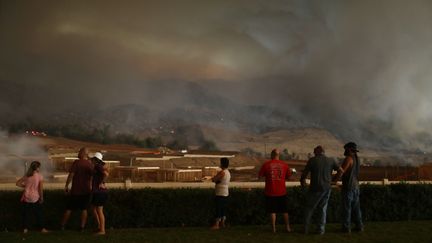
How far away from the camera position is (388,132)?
30.8m

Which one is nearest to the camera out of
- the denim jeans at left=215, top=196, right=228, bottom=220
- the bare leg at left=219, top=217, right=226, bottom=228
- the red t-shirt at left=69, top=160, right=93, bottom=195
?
the red t-shirt at left=69, top=160, right=93, bottom=195

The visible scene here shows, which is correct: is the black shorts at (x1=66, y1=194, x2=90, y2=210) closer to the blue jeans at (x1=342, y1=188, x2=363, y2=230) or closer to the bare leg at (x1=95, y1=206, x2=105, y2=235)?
the bare leg at (x1=95, y1=206, x2=105, y2=235)

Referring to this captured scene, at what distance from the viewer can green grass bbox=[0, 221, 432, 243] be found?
263 inches

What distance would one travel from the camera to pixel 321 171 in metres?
7.30

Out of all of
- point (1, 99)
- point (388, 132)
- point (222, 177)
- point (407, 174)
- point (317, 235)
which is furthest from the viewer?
point (388, 132)

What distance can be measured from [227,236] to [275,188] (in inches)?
42.8

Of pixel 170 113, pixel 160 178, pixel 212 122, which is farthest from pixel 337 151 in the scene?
pixel 160 178

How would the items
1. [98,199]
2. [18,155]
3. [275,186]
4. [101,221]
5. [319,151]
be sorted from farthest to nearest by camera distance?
[18,155] < [275,186] < [319,151] < [98,199] < [101,221]

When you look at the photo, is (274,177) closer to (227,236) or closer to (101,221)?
(227,236)

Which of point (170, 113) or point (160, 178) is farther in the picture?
point (170, 113)

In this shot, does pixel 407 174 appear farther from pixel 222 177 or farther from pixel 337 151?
pixel 222 177

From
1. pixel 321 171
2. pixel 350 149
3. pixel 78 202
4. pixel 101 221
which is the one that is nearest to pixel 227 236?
pixel 321 171

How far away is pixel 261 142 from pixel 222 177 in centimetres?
1953

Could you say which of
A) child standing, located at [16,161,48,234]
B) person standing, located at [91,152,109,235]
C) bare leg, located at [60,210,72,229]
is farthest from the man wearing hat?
child standing, located at [16,161,48,234]
